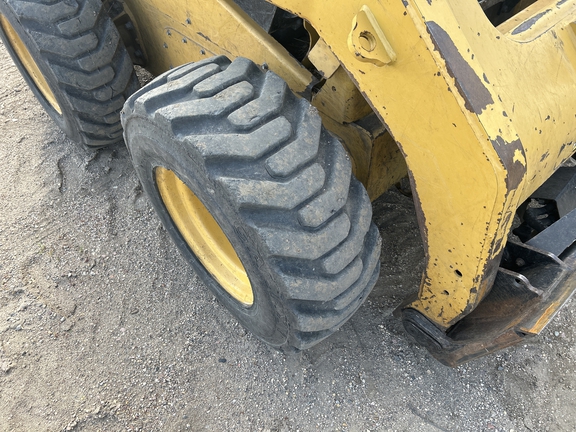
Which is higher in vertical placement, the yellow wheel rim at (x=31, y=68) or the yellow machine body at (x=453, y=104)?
the yellow wheel rim at (x=31, y=68)

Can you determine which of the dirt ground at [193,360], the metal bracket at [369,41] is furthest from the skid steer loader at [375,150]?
the dirt ground at [193,360]

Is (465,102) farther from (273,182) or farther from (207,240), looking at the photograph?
(207,240)

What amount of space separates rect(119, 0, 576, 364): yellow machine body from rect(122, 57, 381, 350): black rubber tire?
189 millimetres

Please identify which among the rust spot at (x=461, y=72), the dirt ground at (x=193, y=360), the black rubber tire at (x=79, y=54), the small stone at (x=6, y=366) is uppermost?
the black rubber tire at (x=79, y=54)

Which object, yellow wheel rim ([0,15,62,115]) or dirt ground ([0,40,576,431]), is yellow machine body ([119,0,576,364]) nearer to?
dirt ground ([0,40,576,431])

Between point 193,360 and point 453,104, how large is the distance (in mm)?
1588

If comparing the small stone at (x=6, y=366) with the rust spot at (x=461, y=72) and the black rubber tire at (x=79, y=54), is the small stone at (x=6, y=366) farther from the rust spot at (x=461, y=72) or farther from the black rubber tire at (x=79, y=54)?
the rust spot at (x=461, y=72)

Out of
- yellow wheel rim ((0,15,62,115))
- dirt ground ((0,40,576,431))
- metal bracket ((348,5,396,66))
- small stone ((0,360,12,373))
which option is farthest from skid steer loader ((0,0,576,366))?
yellow wheel rim ((0,15,62,115))

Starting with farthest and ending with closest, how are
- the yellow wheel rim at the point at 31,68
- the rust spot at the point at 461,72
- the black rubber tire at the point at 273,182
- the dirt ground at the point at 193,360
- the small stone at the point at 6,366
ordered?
the yellow wheel rim at the point at 31,68 → the small stone at the point at 6,366 → the dirt ground at the point at 193,360 → the black rubber tire at the point at 273,182 → the rust spot at the point at 461,72

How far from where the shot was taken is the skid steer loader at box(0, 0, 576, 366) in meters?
1.13

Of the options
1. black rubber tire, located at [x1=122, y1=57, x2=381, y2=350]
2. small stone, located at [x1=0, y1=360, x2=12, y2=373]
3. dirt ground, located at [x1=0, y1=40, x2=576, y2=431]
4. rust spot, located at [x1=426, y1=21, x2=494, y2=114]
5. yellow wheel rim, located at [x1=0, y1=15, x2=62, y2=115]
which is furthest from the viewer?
yellow wheel rim, located at [x1=0, y1=15, x2=62, y2=115]

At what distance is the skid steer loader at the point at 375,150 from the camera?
113cm

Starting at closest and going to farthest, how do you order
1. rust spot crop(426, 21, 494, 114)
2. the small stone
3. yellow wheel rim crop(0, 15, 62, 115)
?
rust spot crop(426, 21, 494, 114)
the small stone
yellow wheel rim crop(0, 15, 62, 115)

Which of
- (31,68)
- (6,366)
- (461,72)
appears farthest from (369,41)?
(31,68)
